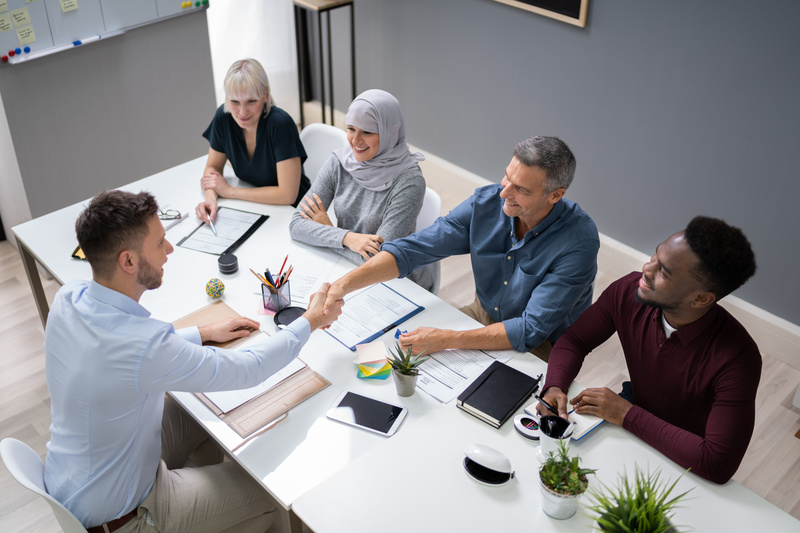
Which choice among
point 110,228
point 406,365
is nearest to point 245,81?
point 110,228

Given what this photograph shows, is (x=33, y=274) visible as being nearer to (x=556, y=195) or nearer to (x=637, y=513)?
(x=556, y=195)

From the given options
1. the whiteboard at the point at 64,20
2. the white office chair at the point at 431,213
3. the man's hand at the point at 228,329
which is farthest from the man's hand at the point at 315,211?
the whiteboard at the point at 64,20

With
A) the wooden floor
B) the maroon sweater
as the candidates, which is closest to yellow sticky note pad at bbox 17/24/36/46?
the wooden floor

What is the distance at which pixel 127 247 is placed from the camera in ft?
5.80

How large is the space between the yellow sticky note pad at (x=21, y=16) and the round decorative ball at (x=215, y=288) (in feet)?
6.42

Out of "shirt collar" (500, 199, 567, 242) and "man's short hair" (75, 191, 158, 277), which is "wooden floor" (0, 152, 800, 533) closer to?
"shirt collar" (500, 199, 567, 242)

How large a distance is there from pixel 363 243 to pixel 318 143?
0.90m

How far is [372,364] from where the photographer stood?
6.85 ft

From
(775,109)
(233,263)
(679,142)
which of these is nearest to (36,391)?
(233,263)

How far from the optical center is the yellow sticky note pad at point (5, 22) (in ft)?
10.8

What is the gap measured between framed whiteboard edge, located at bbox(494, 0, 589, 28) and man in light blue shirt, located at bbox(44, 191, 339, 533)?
236cm

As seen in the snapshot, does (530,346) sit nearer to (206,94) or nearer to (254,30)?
(206,94)

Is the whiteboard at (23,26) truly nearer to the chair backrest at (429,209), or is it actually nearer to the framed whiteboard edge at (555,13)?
the chair backrest at (429,209)

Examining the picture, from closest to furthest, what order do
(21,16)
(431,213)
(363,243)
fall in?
(363,243) → (431,213) → (21,16)
